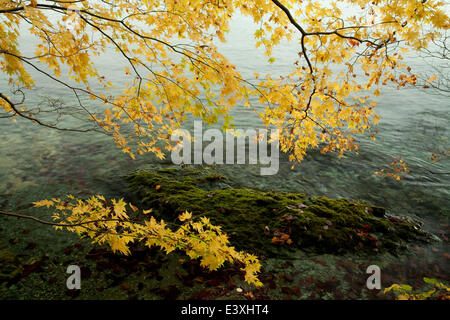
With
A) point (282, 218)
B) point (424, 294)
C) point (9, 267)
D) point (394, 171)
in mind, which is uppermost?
point (394, 171)

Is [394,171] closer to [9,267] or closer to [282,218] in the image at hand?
[282,218]

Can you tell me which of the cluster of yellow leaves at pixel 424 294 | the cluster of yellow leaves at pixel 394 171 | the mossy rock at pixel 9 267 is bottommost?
the mossy rock at pixel 9 267

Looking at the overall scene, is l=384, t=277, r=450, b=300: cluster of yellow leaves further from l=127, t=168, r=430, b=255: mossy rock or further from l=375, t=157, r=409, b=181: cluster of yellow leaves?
l=375, t=157, r=409, b=181: cluster of yellow leaves

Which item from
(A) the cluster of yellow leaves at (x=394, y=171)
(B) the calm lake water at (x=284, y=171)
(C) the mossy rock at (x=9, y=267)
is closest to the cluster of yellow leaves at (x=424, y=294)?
(B) the calm lake water at (x=284, y=171)

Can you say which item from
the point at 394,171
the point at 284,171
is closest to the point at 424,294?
the point at 284,171

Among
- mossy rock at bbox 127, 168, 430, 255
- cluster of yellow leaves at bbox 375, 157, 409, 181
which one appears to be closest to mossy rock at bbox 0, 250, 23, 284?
mossy rock at bbox 127, 168, 430, 255

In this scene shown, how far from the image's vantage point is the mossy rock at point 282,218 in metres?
4.54

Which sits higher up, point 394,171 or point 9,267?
point 394,171

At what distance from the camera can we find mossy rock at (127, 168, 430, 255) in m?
4.54

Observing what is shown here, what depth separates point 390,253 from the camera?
447 cm

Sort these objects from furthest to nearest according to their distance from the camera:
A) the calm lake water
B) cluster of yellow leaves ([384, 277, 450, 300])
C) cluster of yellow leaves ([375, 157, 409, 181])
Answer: cluster of yellow leaves ([375, 157, 409, 181]), the calm lake water, cluster of yellow leaves ([384, 277, 450, 300])

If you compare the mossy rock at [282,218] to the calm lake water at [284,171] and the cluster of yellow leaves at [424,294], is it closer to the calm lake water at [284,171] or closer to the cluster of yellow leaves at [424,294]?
the calm lake water at [284,171]

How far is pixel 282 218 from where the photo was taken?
16.3 feet
